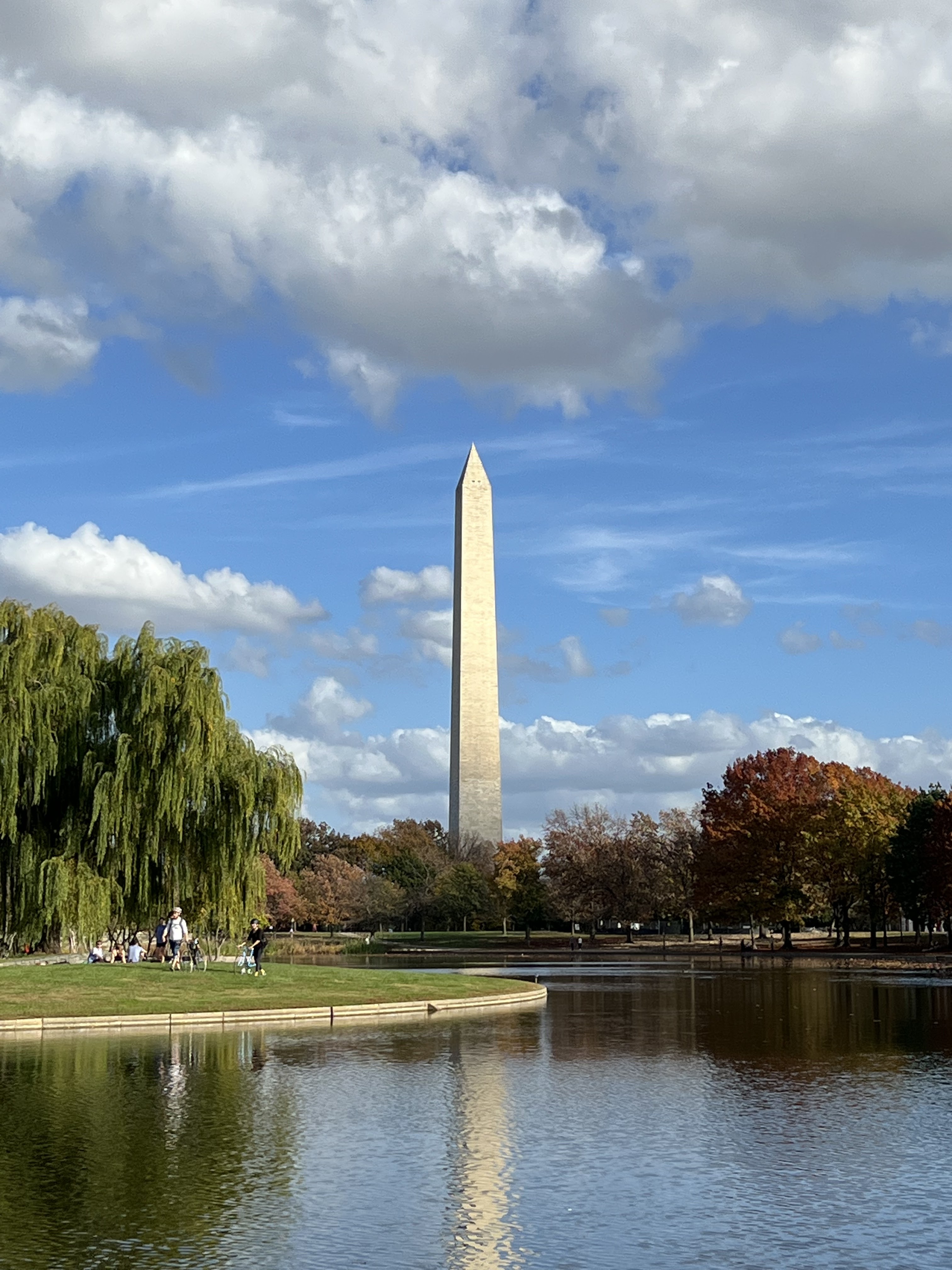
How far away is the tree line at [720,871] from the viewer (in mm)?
68188

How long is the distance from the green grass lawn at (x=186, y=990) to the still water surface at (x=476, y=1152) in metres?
2.83

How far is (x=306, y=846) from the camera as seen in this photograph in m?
131

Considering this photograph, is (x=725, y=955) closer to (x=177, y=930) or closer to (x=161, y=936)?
(x=161, y=936)

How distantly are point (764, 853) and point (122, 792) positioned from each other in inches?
1766

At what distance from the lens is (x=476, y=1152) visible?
12031 mm

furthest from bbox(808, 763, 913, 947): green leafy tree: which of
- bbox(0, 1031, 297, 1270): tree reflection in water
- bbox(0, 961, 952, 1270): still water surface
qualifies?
bbox(0, 1031, 297, 1270): tree reflection in water

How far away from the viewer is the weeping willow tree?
31.2 m

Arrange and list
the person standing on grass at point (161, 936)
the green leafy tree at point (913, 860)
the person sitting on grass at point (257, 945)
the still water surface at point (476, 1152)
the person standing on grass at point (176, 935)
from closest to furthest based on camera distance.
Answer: the still water surface at point (476, 1152)
the person standing on grass at point (176, 935)
the person sitting on grass at point (257, 945)
the person standing on grass at point (161, 936)
the green leafy tree at point (913, 860)

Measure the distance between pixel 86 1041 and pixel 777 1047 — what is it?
1047 centimetres

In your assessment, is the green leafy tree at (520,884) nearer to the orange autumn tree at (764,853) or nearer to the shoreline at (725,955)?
the shoreline at (725,955)

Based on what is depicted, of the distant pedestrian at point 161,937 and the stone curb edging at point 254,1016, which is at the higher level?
the distant pedestrian at point 161,937

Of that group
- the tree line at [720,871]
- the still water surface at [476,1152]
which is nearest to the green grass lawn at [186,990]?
the still water surface at [476,1152]

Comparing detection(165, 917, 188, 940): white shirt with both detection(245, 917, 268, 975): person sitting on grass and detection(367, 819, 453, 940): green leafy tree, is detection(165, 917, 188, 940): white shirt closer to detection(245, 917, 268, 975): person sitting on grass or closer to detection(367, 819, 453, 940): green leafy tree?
detection(245, 917, 268, 975): person sitting on grass

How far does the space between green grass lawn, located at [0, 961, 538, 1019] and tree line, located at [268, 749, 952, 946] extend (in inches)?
1500
